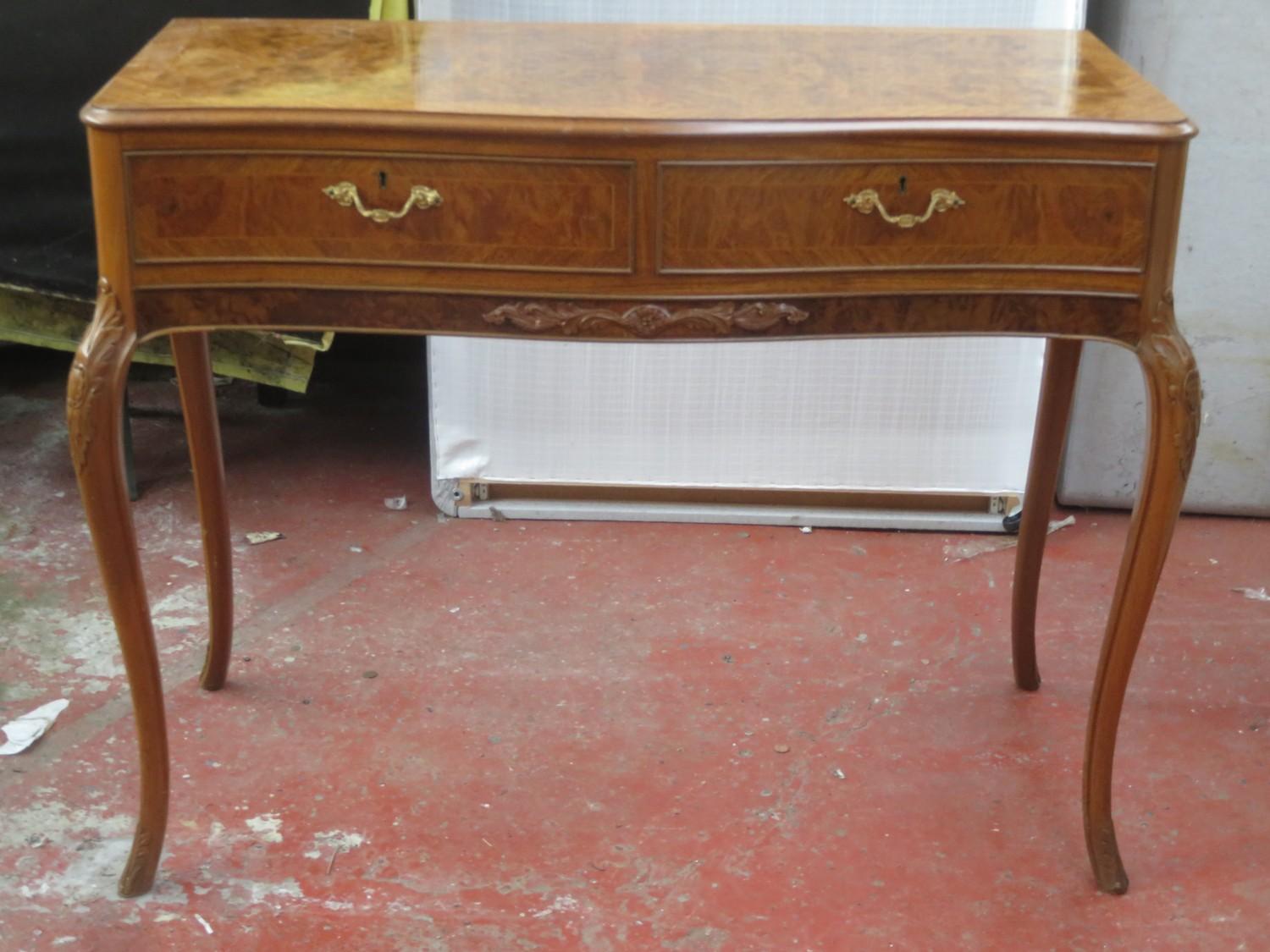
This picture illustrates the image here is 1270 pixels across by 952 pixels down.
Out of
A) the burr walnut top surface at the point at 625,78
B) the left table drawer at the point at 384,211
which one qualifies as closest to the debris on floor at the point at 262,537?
the burr walnut top surface at the point at 625,78

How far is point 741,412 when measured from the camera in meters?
2.60

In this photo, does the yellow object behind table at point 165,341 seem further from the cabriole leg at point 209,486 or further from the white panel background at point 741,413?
the cabriole leg at point 209,486

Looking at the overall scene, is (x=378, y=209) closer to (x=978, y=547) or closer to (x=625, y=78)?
(x=625, y=78)

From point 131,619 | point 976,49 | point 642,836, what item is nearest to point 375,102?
point 131,619

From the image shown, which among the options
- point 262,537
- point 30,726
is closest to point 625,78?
point 30,726

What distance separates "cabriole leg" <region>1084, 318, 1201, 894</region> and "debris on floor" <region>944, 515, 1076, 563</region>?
0.82 metres

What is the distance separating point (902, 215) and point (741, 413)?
1.13 m

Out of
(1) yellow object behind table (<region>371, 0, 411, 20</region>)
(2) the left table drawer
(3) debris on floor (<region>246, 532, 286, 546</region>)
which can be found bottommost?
(3) debris on floor (<region>246, 532, 286, 546</region>)

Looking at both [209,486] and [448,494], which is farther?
[448,494]

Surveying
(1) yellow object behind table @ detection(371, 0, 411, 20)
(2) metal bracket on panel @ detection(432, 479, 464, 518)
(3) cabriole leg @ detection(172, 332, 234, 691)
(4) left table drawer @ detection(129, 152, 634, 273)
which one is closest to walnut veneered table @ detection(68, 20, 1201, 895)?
(4) left table drawer @ detection(129, 152, 634, 273)

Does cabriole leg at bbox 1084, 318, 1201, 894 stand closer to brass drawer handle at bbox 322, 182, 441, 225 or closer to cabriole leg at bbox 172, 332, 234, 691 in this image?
brass drawer handle at bbox 322, 182, 441, 225

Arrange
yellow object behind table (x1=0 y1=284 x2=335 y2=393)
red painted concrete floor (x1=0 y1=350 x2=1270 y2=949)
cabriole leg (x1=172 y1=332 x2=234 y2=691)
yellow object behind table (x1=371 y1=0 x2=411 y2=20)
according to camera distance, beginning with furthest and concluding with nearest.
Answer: yellow object behind table (x1=0 y1=284 x2=335 y2=393)
yellow object behind table (x1=371 y1=0 x2=411 y2=20)
cabriole leg (x1=172 y1=332 x2=234 y2=691)
red painted concrete floor (x1=0 y1=350 x2=1270 y2=949)

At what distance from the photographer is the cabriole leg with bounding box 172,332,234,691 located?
6.26 feet

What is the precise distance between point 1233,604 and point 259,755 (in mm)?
1519
